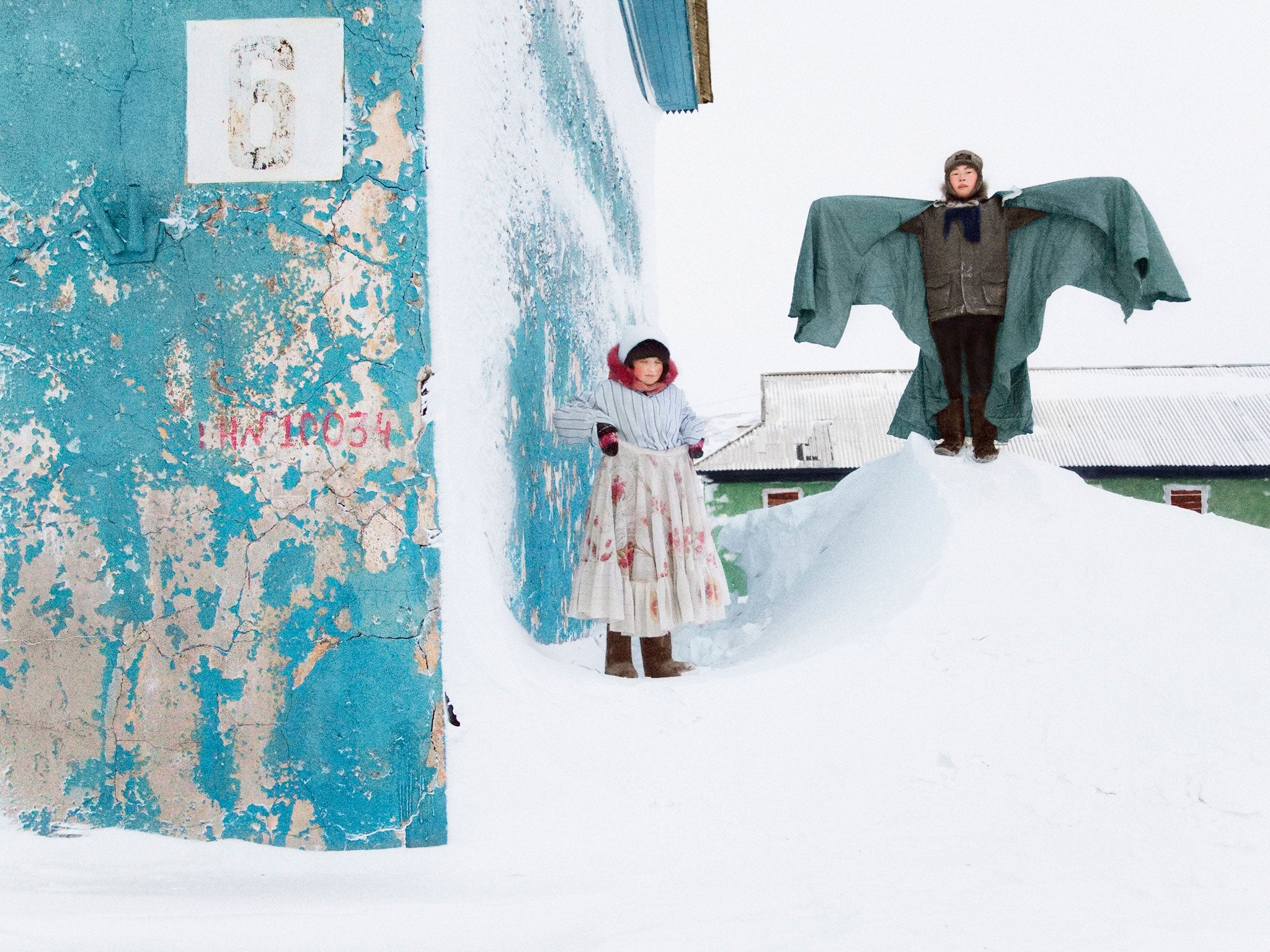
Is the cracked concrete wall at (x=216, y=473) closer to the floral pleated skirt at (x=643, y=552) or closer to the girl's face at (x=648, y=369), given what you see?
the floral pleated skirt at (x=643, y=552)

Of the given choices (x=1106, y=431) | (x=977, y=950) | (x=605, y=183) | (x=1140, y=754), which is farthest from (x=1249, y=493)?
(x=977, y=950)

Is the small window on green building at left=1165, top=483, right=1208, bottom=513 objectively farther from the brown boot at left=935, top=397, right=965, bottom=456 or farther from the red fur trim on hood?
the red fur trim on hood

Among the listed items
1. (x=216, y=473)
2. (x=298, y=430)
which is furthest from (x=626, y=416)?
(x=216, y=473)

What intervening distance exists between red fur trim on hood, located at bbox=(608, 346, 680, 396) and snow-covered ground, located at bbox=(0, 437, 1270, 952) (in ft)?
3.25

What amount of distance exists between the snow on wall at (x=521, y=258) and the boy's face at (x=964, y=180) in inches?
65.8

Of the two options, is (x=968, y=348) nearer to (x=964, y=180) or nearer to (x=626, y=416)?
(x=964, y=180)

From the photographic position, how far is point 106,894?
208 centimetres

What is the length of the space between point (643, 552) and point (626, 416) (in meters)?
0.49

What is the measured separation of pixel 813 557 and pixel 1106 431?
36.7 ft

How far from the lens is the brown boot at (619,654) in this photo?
3.42m

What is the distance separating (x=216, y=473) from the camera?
7.77 ft

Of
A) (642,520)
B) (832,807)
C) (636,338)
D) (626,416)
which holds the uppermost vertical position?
(636,338)

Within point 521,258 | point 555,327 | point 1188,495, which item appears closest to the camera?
point 521,258

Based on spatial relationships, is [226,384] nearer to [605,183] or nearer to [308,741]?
[308,741]
